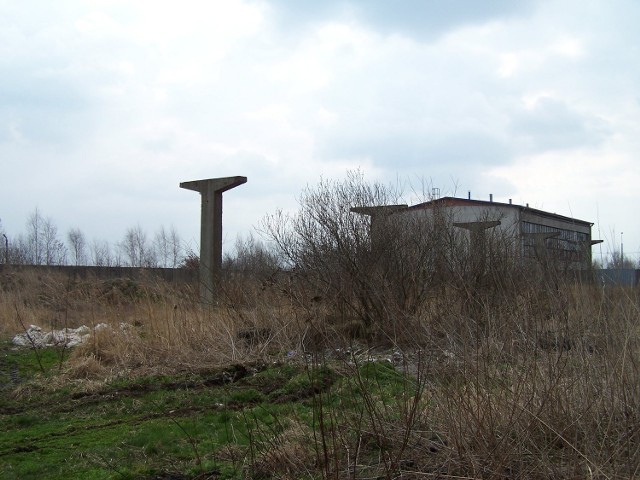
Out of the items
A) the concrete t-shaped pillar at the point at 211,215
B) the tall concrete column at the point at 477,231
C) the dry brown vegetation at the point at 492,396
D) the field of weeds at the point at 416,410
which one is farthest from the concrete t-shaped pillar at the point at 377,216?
the dry brown vegetation at the point at 492,396

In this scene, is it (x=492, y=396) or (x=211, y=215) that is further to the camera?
(x=211, y=215)

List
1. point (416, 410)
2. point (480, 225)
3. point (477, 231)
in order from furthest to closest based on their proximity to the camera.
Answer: point (480, 225) < point (477, 231) < point (416, 410)

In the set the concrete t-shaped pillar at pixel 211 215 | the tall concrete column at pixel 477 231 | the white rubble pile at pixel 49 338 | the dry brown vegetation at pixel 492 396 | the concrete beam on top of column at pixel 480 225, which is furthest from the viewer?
the concrete t-shaped pillar at pixel 211 215

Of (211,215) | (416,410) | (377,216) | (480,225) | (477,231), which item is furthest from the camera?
(211,215)

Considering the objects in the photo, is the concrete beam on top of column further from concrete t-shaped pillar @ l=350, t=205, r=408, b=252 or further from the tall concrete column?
concrete t-shaped pillar @ l=350, t=205, r=408, b=252

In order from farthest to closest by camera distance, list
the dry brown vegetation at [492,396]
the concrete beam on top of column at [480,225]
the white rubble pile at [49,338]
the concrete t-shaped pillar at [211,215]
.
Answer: the concrete t-shaped pillar at [211,215] → the concrete beam on top of column at [480,225] → the white rubble pile at [49,338] → the dry brown vegetation at [492,396]

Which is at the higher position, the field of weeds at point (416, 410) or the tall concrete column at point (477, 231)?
the tall concrete column at point (477, 231)

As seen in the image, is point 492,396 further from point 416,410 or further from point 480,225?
point 480,225

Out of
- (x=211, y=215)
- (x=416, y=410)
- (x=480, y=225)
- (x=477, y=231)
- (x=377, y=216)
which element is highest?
(x=211, y=215)

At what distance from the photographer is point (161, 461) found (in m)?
4.92

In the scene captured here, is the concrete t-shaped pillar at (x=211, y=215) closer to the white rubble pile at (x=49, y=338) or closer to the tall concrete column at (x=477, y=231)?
the white rubble pile at (x=49, y=338)

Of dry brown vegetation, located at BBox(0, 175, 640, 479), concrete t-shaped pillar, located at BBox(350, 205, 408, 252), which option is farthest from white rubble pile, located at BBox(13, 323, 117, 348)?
dry brown vegetation, located at BBox(0, 175, 640, 479)

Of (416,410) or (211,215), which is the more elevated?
(211,215)

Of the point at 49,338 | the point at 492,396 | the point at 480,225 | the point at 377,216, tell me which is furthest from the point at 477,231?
the point at 492,396
